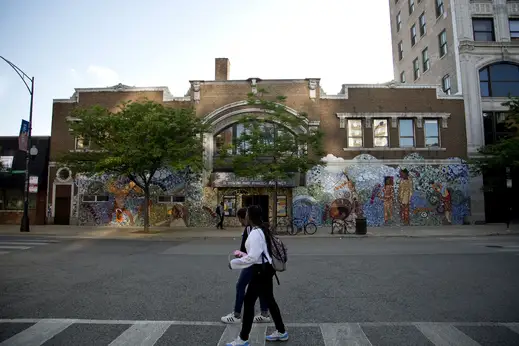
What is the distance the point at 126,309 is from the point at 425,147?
22942 millimetres

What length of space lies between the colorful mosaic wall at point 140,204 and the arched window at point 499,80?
21.6 metres

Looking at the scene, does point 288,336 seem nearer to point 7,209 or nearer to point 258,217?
point 258,217

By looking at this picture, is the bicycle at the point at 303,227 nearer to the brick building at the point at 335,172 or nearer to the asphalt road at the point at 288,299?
the brick building at the point at 335,172

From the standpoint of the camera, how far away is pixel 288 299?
587 centimetres

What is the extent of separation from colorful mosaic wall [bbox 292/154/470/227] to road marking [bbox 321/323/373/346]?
18.1m

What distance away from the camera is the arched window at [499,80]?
2408 cm

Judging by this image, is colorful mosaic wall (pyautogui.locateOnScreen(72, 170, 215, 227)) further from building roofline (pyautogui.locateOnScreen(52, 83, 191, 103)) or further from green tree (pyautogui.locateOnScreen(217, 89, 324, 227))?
building roofline (pyautogui.locateOnScreen(52, 83, 191, 103))

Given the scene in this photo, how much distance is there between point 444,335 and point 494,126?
24.8 metres

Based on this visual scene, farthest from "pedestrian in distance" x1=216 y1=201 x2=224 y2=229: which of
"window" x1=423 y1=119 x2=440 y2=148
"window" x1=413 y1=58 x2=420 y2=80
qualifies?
"window" x1=413 y1=58 x2=420 y2=80

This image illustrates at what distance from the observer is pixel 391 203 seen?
74.9 feet

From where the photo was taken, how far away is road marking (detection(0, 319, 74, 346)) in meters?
3.97

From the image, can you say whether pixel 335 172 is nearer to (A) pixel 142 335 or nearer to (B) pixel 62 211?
(B) pixel 62 211

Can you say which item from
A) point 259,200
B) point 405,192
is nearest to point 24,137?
point 259,200

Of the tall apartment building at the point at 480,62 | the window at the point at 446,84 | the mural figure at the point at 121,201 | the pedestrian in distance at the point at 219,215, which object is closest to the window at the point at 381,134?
the tall apartment building at the point at 480,62
